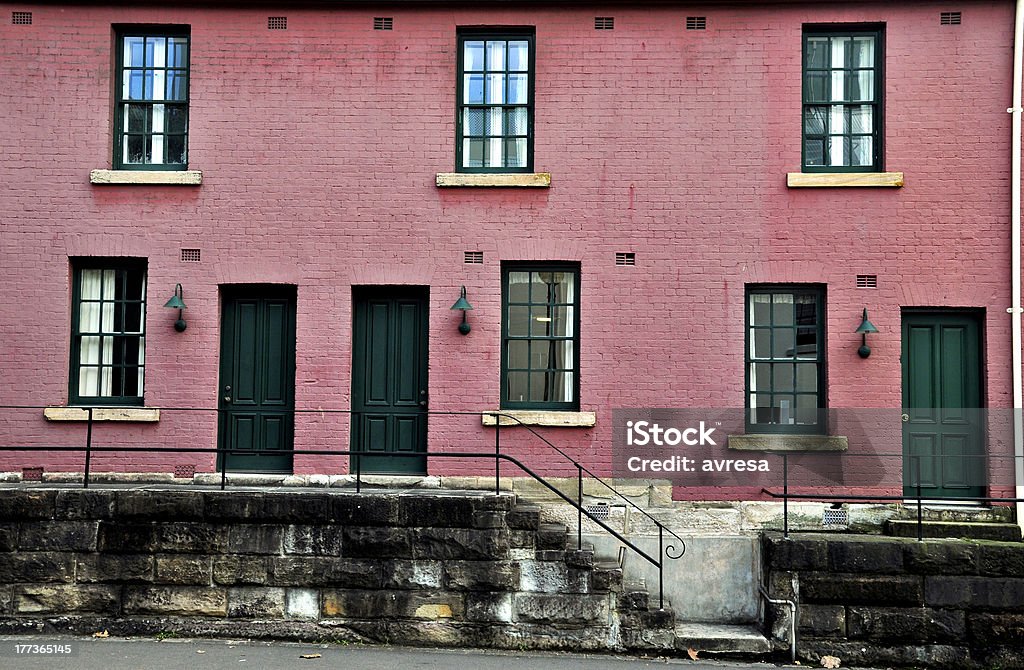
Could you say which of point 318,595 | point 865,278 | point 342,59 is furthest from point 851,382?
point 342,59

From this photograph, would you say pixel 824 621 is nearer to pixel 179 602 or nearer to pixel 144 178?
pixel 179 602

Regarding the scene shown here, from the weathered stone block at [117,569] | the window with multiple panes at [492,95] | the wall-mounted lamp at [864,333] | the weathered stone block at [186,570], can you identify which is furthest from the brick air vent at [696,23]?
the weathered stone block at [117,569]

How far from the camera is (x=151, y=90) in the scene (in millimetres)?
11461

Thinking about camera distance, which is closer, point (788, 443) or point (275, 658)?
point (275, 658)

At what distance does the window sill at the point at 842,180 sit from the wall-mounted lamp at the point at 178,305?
7.32 metres

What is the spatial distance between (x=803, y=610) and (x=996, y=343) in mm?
3974

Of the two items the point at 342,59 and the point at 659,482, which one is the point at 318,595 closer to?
the point at 659,482

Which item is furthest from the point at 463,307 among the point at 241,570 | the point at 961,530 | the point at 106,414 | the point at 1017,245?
the point at 1017,245

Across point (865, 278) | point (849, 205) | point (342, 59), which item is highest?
point (342, 59)

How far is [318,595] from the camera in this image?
9.43m

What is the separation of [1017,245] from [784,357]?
114 inches

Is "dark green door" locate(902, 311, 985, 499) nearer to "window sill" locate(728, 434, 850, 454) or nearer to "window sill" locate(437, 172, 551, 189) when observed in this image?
"window sill" locate(728, 434, 850, 454)

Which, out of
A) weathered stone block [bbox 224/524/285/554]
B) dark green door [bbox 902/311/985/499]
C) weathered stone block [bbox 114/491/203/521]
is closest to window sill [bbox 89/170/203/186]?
weathered stone block [bbox 114/491/203/521]

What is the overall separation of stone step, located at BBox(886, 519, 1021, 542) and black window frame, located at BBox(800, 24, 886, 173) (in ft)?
13.7
